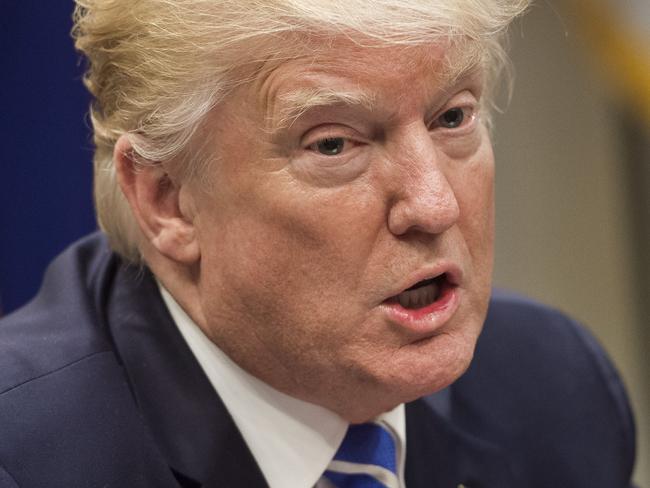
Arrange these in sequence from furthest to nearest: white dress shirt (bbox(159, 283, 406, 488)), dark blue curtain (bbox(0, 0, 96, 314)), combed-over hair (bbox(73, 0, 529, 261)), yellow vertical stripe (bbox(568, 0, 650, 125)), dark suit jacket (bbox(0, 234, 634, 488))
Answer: yellow vertical stripe (bbox(568, 0, 650, 125))
dark blue curtain (bbox(0, 0, 96, 314))
white dress shirt (bbox(159, 283, 406, 488))
dark suit jacket (bbox(0, 234, 634, 488))
combed-over hair (bbox(73, 0, 529, 261))

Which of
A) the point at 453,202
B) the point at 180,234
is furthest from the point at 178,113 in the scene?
the point at 453,202

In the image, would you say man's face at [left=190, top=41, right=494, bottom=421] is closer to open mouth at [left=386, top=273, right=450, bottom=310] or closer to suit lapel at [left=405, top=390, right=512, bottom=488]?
open mouth at [left=386, top=273, right=450, bottom=310]

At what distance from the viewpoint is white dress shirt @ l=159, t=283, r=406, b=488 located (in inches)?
62.2

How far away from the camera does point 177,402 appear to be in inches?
62.0

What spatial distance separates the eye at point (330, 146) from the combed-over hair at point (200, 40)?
0.12 metres

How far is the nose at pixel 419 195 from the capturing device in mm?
1405

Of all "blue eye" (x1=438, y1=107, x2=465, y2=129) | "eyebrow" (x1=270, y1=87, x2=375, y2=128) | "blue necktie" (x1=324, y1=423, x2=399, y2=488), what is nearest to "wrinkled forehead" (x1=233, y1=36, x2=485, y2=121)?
"eyebrow" (x1=270, y1=87, x2=375, y2=128)

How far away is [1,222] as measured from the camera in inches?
82.4

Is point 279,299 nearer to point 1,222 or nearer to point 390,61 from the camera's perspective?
point 390,61

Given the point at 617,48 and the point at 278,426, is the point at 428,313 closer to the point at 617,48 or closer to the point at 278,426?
the point at 278,426

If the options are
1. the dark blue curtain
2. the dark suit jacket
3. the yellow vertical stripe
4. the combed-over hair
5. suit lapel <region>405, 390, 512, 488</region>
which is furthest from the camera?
the yellow vertical stripe

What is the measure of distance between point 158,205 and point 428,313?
1.34 ft

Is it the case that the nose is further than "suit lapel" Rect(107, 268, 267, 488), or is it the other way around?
"suit lapel" Rect(107, 268, 267, 488)

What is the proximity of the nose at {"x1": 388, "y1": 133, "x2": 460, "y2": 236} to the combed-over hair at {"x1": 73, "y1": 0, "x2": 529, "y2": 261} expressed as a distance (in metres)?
0.14
